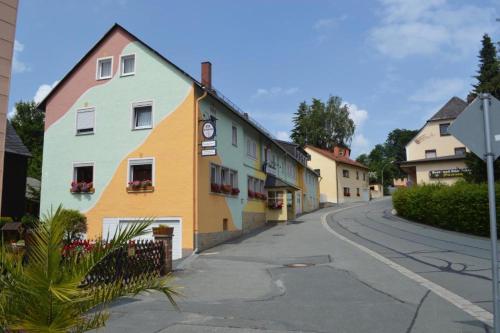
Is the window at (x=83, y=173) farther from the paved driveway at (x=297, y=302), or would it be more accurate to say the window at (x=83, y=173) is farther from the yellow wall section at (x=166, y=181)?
the paved driveway at (x=297, y=302)

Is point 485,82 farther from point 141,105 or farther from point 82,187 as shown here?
point 82,187

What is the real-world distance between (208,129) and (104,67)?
6864 mm

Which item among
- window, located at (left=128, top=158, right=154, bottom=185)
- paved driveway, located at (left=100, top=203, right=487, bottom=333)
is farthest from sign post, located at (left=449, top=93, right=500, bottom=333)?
window, located at (left=128, top=158, right=154, bottom=185)

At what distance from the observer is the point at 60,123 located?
898 inches

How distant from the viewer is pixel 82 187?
2144 cm

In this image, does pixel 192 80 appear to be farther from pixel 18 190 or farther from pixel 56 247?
pixel 56 247

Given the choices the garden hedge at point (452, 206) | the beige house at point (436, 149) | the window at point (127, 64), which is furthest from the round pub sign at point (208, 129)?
the beige house at point (436, 149)

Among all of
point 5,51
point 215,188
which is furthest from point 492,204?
point 215,188

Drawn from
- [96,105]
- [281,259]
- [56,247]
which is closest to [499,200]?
[281,259]

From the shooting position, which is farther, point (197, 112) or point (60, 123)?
point (60, 123)

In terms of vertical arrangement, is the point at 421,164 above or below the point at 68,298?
above

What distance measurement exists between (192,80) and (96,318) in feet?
56.4

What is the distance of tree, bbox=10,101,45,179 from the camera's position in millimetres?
53625

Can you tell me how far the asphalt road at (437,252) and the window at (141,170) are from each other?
960cm
